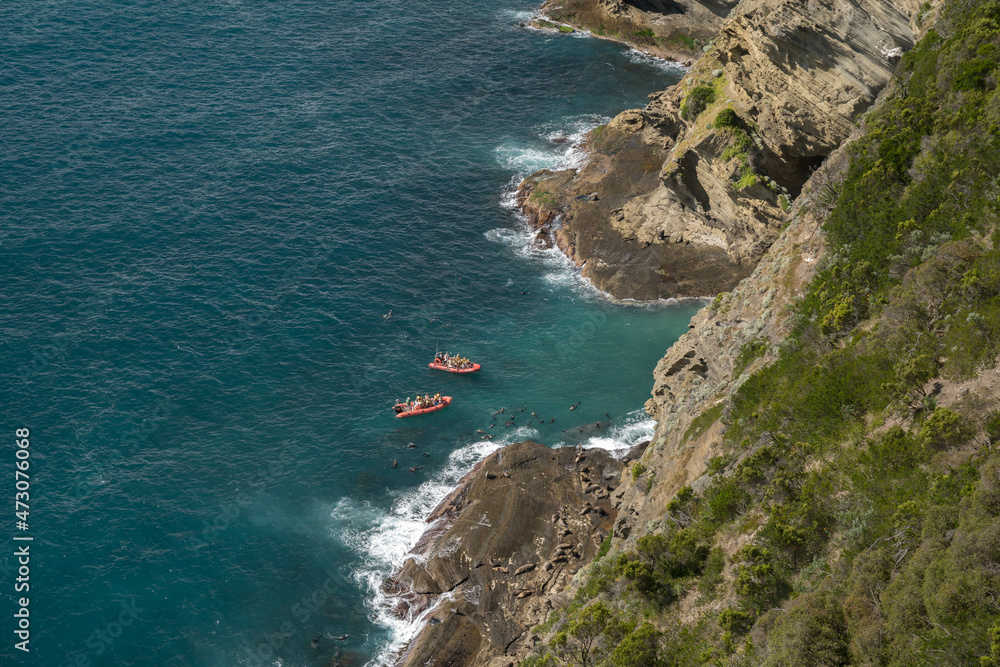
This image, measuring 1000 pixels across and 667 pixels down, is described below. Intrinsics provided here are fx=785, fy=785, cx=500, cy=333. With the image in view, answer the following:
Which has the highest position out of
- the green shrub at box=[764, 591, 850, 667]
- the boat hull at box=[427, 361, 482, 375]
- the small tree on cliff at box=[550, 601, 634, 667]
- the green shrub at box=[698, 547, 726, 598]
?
the green shrub at box=[764, 591, 850, 667]

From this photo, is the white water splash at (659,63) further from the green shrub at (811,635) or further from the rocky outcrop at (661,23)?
the green shrub at (811,635)

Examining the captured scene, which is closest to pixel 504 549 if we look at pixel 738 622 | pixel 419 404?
pixel 419 404

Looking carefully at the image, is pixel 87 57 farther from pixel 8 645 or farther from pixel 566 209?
pixel 8 645

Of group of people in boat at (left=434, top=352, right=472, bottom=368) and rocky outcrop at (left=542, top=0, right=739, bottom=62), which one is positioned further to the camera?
rocky outcrop at (left=542, top=0, right=739, bottom=62)

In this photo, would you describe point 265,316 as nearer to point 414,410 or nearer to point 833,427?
point 414,410

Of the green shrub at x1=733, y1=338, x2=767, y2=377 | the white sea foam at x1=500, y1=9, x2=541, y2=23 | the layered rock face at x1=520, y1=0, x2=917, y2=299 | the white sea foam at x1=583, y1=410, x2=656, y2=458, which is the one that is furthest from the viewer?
the white sea foam at x1=500, y1=9, x2=541, y2=23

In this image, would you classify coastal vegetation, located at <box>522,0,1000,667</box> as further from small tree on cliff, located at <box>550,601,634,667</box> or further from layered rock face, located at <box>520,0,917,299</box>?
layered rock face, located at <box>520,0,917,299</box>

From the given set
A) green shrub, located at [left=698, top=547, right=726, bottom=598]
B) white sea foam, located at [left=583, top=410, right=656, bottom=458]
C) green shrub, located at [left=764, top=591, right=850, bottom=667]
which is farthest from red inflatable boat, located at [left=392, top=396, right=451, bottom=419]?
green shrub, located at [left=764, top=591, right=850, bottom=667]
